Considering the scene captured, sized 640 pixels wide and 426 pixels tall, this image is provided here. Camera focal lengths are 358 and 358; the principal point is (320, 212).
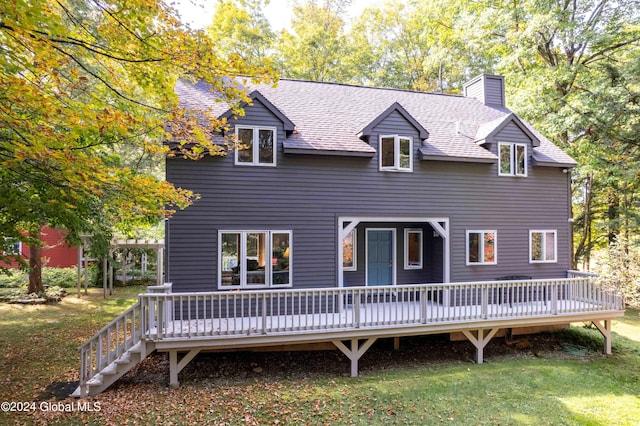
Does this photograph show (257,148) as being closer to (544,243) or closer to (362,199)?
(362,199)

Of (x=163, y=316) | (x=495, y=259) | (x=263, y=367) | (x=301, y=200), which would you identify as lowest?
(x=263, y=367)

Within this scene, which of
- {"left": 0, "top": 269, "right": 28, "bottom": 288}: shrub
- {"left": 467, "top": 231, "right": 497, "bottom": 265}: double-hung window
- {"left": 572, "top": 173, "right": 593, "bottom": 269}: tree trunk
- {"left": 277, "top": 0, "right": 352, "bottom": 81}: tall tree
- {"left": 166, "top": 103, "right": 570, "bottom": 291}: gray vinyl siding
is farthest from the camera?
{"left": 277, "top": 0, "right": 352, "bottom": 81}: tall tree

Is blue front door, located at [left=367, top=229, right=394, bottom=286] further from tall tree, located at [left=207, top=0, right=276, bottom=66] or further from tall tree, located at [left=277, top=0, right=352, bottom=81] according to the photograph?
tall tree, located at [left=277, top=0, right=352, bottom=81]

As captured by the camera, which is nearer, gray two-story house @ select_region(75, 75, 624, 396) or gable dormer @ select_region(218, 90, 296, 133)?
gray two-story house @ select_region(75, 75, 624, 396)

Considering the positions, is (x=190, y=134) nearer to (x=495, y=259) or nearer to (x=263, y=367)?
(x=263, y=367)

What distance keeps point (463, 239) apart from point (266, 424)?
8133 millimetres

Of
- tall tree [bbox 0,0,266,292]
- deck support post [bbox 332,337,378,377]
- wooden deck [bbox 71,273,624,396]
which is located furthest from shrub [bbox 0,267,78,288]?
deck support post [bbox 332,337,378,377]

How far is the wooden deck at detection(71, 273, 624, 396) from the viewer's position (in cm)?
748

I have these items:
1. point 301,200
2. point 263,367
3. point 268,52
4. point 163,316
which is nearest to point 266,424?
point 263,367

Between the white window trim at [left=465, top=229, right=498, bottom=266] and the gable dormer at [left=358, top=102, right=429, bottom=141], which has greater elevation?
the gable dormer at [left=358, top=102, right=429, bottom=141]

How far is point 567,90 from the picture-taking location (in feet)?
59.5

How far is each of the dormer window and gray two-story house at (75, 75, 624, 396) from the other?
0.13ft

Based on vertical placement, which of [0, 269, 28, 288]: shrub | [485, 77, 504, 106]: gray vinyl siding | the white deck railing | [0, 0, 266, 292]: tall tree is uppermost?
[485, 77, 504, 106]: gray vinyl siding

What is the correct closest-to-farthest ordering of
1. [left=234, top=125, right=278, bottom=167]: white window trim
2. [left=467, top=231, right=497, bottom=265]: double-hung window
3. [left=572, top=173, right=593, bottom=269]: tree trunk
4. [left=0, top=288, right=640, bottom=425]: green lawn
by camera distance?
1. [left=0, top=288, right=640, bottom=425]: green lawn
2. [left=234, top=125, right=278, bottom=167]: white window trim
3. [left=467, top=231, right=497, bottom=265]: double-hung window
4. [left=572, top=173, right=593, bottom=269]: tree trunk
